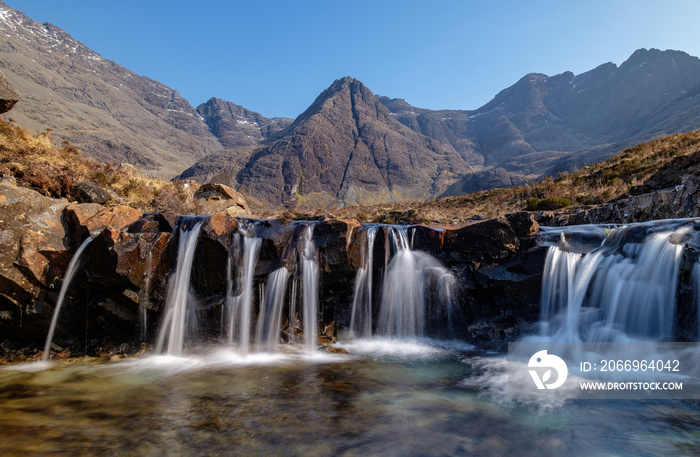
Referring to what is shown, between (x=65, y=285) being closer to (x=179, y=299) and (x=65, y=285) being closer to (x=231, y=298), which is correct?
(x=179, y=299)

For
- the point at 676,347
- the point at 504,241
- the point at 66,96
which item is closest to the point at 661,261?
the point at 676,347

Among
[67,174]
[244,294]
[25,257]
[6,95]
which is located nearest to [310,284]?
[244,294]

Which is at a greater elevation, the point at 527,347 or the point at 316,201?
the point at 316,201

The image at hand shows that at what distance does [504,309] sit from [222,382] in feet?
25.7

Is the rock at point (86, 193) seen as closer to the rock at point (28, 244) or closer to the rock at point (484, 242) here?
the rock at point (28, 244)

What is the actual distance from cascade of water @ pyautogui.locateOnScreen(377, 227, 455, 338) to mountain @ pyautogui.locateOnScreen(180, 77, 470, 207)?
111 m

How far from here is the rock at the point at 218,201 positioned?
1938 centimetres

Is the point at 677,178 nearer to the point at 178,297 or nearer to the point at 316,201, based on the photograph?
the point at 178,297

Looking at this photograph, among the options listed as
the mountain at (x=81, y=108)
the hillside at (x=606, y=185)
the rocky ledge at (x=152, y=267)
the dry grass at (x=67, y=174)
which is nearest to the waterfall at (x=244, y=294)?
the rocky ledge at (x=152, y=267)

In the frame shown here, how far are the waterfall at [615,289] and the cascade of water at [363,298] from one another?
4922mm

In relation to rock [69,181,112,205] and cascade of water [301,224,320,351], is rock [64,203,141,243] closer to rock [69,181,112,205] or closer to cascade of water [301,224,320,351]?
rock [69,181,112,205]

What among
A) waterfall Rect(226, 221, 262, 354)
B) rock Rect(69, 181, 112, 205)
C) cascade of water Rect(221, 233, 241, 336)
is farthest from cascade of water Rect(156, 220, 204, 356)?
rock Rect(69, 181, 112, 205)

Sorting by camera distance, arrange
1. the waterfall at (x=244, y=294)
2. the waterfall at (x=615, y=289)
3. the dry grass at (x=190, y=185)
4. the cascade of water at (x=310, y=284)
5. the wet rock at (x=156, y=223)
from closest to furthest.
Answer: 1. the waterfall at (x=615, y=289)
2. the waterfall at (x=244, y=294)
3. the wet rock at (x=156, y=223)
4. the cascade of water at (x=310, y=284)
5. the dry grass at (x=190, y=185)

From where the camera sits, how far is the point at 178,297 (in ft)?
33.1
